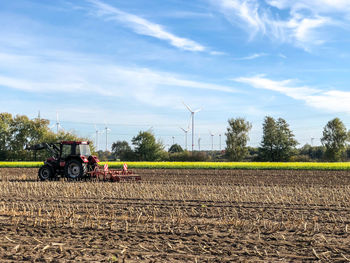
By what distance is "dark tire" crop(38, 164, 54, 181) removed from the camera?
23.5 metres

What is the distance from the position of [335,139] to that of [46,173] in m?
78.6

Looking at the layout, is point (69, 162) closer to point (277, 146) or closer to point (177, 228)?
point (177, 228)

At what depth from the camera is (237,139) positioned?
289 feet

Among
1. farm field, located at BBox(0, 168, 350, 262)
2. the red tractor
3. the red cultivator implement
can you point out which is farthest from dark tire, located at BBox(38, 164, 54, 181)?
farm field, located at BBox(0, 168, 350, 262)

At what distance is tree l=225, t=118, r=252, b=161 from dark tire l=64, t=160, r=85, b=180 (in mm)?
62814

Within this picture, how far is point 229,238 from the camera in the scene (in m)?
9.15

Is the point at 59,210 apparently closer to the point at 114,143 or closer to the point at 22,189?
the point at 22,189

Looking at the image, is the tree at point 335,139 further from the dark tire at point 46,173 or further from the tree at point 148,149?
the dark tire at point 46,173

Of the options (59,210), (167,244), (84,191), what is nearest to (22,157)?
(84,191)

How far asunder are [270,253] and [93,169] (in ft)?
56.0

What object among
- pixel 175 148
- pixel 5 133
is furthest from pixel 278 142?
pixel 5 133

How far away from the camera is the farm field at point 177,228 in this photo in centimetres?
796

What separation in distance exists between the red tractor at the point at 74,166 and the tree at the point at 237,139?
204 feet

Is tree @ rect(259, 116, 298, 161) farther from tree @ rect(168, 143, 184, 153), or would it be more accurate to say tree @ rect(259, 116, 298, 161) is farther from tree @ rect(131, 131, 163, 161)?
tree @ rect(168, 143, 184, 153)
